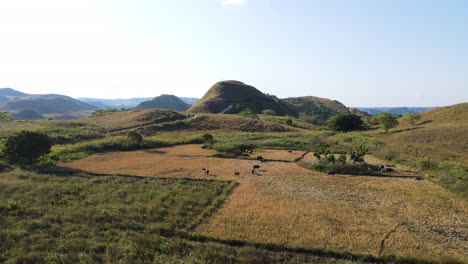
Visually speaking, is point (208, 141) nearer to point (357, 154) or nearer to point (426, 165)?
point (357, 154)

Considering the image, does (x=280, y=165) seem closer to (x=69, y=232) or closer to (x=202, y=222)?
(x=202, y=222)

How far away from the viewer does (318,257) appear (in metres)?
15.7

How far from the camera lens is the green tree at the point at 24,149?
1459 inches

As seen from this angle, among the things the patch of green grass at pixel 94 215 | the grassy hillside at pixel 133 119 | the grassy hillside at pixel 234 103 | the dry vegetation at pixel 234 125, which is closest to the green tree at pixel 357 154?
the patch of green grass at pixel 94 215

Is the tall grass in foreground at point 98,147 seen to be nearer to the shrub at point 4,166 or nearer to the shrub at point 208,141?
the shrub at point 208,141

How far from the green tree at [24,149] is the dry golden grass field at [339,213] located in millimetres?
10104

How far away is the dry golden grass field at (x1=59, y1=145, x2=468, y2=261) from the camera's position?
1722cm

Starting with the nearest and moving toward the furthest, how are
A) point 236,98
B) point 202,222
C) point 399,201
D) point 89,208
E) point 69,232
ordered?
point 69,232
point 202,222
point 89,208
point 399,201
point 236,98

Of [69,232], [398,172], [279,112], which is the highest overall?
[279,112]

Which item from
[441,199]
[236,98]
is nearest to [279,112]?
[236,98]

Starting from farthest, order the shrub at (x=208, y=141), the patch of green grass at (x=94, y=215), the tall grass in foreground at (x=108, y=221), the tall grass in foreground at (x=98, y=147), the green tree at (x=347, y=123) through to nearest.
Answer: the green tree at (x=347, y=123)
the shrub at (x=208, y=141)
the tall grass in foreground at (x=98, y=147)
the patch of green grass at (x=94, y=215)
the tall grass in foreground at (x=108, y=221)

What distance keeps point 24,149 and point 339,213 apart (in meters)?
43.1

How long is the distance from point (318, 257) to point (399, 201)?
1387cm

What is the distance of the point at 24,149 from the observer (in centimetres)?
3697
